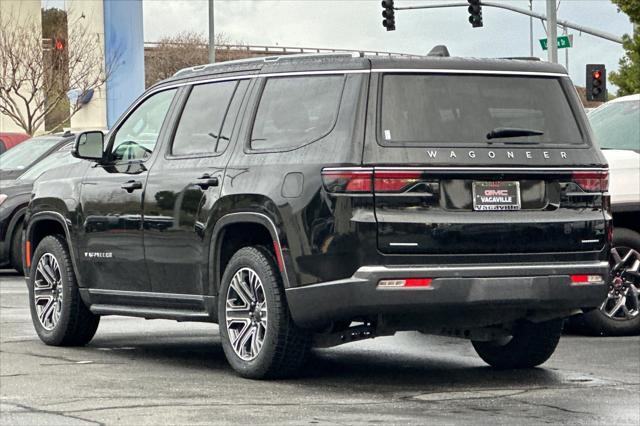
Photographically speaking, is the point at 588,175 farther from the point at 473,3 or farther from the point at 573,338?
the point at 473,3

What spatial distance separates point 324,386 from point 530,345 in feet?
5.20

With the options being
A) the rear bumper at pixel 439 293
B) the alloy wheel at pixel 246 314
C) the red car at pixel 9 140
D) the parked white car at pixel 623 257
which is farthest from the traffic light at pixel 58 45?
the rear bumper at pixel 439 293

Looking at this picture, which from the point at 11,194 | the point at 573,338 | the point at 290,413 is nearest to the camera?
the point at 290,413

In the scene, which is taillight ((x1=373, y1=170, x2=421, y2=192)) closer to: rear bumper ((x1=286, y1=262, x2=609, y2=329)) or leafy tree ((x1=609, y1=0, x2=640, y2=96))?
rear bumper ((x1=286, y1=262, x2=609, y2=329))

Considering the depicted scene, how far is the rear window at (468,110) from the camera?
900cm

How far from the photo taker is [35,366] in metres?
10.1

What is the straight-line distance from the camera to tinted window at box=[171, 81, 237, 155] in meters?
10.0

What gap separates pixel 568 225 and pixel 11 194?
1125cm

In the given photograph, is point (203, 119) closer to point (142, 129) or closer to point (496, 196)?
point (142, 129)

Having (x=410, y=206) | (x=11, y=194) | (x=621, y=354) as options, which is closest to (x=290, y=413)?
(x=410, y=206)

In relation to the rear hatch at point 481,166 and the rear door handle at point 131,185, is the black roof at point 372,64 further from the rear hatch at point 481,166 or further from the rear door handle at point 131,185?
the rear door handle at point 131,185

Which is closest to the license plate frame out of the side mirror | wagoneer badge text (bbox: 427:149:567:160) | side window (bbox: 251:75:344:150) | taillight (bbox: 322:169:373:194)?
wagoneer badge text (bbox: 427:149:567:160)

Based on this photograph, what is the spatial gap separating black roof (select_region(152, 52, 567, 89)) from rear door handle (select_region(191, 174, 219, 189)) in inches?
28.1

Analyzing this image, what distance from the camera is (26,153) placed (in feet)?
67.3
